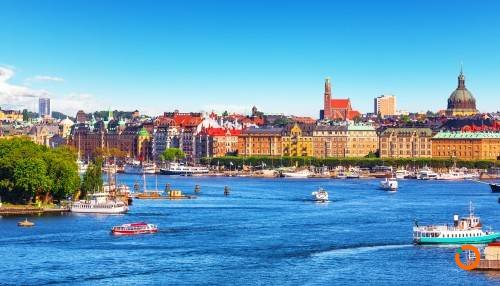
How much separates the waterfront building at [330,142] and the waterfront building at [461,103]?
29883 mm

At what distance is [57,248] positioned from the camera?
117 feet

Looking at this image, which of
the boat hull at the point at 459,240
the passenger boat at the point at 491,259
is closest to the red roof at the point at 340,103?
the boat hull at the point at 459,240

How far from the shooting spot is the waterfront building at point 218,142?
113438mm

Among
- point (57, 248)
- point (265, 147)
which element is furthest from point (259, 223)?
point (265, 147)

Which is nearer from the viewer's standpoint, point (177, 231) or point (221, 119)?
point (177, 231)

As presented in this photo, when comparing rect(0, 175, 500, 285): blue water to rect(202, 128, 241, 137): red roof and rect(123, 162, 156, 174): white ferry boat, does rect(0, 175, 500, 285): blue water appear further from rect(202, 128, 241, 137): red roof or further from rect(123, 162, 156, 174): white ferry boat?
rect(202, 128, 241, 137): red roof

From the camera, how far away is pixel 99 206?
4875cm

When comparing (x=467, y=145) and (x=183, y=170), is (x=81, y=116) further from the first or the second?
(x=467, y=145)

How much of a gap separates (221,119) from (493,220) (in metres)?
82.7

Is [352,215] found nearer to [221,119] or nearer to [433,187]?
[433,187]

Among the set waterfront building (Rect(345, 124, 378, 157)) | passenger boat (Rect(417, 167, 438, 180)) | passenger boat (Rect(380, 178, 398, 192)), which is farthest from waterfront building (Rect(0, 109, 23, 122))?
passenger boat (Rect(380, 178, 398, 192))

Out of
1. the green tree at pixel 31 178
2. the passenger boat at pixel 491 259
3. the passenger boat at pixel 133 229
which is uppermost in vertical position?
the green tree at pixel 31 178

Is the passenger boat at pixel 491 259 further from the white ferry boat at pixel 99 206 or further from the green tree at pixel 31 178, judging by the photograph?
the green tree at pixel 31 178

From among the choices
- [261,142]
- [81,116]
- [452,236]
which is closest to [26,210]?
[452,236]
